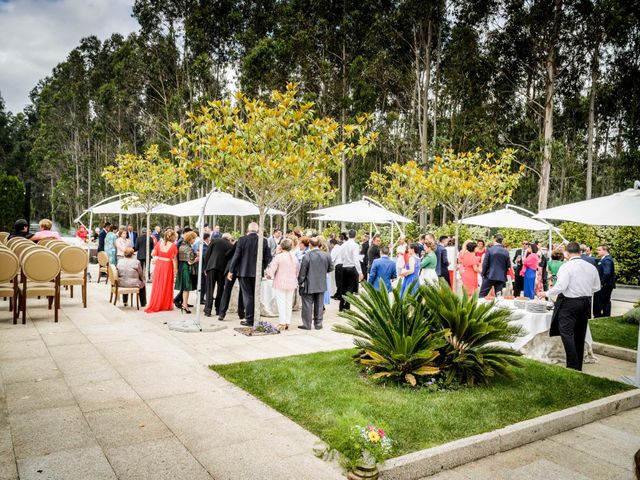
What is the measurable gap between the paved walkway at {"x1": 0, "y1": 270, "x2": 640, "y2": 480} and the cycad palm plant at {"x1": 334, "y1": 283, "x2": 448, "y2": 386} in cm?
151

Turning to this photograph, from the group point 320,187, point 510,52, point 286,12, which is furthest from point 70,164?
point 320,187

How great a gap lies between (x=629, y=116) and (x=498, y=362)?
39.5 m

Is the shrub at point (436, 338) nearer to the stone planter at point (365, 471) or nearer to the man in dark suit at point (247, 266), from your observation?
the stone planter at point (365, 471)

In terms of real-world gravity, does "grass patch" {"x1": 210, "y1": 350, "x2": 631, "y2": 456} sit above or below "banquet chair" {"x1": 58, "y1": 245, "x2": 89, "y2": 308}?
below

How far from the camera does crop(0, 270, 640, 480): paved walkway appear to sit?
142 inches

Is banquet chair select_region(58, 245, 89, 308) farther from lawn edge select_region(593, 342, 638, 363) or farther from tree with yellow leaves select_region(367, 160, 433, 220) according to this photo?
tree with yellow leaves select_region(367, 160, 433, 220)

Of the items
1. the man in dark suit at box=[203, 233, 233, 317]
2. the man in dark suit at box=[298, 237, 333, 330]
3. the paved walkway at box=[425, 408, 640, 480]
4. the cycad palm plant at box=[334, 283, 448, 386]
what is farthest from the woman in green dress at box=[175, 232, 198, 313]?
the paved walkway at box=[425, 408, 640, 480]

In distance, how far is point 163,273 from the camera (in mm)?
10242

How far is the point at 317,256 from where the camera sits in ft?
30.5

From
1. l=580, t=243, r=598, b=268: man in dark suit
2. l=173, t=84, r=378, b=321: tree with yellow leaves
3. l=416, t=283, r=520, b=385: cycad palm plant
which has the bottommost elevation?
l=416, t=283, r=520, b=385: cycad palm plant

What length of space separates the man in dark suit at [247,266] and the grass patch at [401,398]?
273 centimetres

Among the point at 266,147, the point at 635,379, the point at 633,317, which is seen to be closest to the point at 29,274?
the point at 266,147

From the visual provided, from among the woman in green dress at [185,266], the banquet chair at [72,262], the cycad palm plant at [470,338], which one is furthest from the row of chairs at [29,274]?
the cycad palm plant at [470,338]

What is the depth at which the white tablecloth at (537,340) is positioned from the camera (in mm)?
7320
